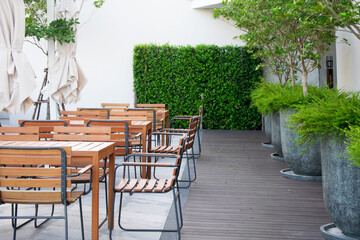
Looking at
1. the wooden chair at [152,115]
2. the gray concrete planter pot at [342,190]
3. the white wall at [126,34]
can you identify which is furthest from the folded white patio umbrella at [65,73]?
the white wall at [126,34]

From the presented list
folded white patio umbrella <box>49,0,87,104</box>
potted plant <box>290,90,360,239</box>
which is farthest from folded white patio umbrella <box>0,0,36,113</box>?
potted plant <box>290,90,360,239</box>

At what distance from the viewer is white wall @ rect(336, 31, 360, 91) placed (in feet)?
20.6

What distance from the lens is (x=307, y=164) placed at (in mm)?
5832

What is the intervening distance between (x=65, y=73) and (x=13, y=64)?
254cm

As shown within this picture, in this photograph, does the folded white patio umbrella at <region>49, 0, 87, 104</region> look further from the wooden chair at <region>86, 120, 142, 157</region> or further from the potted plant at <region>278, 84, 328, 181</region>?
the potted plant at <region>278, 84, 328, 181</region>

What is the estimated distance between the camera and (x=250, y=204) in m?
4.86

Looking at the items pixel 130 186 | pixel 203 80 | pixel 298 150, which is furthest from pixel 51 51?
pixel 203 80

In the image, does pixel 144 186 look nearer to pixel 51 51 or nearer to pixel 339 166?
pixel 339 166

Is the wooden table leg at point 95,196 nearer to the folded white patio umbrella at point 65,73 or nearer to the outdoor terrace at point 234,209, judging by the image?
the outdoor terrace at point 234,209

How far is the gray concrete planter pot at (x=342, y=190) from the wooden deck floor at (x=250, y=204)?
369 millimetres

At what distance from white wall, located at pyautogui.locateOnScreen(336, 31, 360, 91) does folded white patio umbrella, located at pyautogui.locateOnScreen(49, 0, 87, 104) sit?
445 cm

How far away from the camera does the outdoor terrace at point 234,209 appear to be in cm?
386

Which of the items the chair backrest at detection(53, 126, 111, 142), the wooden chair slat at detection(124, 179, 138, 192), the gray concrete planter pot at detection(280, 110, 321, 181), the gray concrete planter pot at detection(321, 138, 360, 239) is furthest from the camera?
the gray concrete planter pot at detection(280, 110, 321, 181)

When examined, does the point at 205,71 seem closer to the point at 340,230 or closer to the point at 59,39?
the point at 59,39
